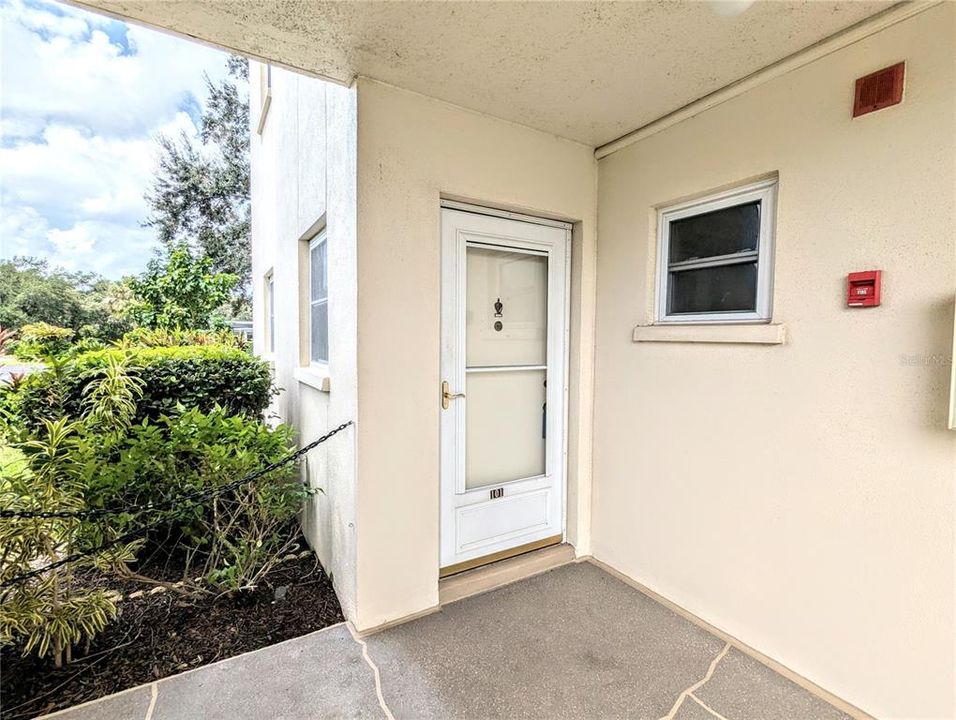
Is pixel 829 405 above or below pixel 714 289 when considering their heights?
below

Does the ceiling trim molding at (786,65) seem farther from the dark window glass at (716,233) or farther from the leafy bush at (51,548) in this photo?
the leafy bush at (51,548)

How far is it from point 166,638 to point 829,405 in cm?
353

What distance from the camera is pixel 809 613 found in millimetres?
2129

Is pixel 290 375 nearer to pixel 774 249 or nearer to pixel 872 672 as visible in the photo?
pixel 774 249

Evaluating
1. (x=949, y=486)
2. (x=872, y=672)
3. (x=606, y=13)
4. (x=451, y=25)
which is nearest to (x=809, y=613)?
(x=872, y=672)

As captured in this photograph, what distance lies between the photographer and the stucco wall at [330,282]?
251 cm

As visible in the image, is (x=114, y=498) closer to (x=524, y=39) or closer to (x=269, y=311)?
(x=524, y=39)

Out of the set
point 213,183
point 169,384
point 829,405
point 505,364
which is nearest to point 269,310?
point 169,384

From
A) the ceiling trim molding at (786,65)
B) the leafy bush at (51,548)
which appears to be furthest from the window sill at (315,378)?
the ceiling trim molding at (786,65)

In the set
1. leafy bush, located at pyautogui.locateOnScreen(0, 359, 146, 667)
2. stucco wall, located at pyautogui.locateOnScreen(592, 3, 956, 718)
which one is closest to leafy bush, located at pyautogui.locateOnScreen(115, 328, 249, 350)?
leafy bush, located at pyautogui.locateOnScreen(0, 359, 146, 667)

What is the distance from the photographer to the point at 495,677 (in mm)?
2137

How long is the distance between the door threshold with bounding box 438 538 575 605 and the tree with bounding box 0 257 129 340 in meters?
16.9

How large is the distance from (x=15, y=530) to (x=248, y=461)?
1059 millimetres

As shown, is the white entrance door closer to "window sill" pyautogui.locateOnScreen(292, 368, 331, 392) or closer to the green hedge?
"window sill" pyautogui.locateOnScreen(292, 368, 331, 392)
